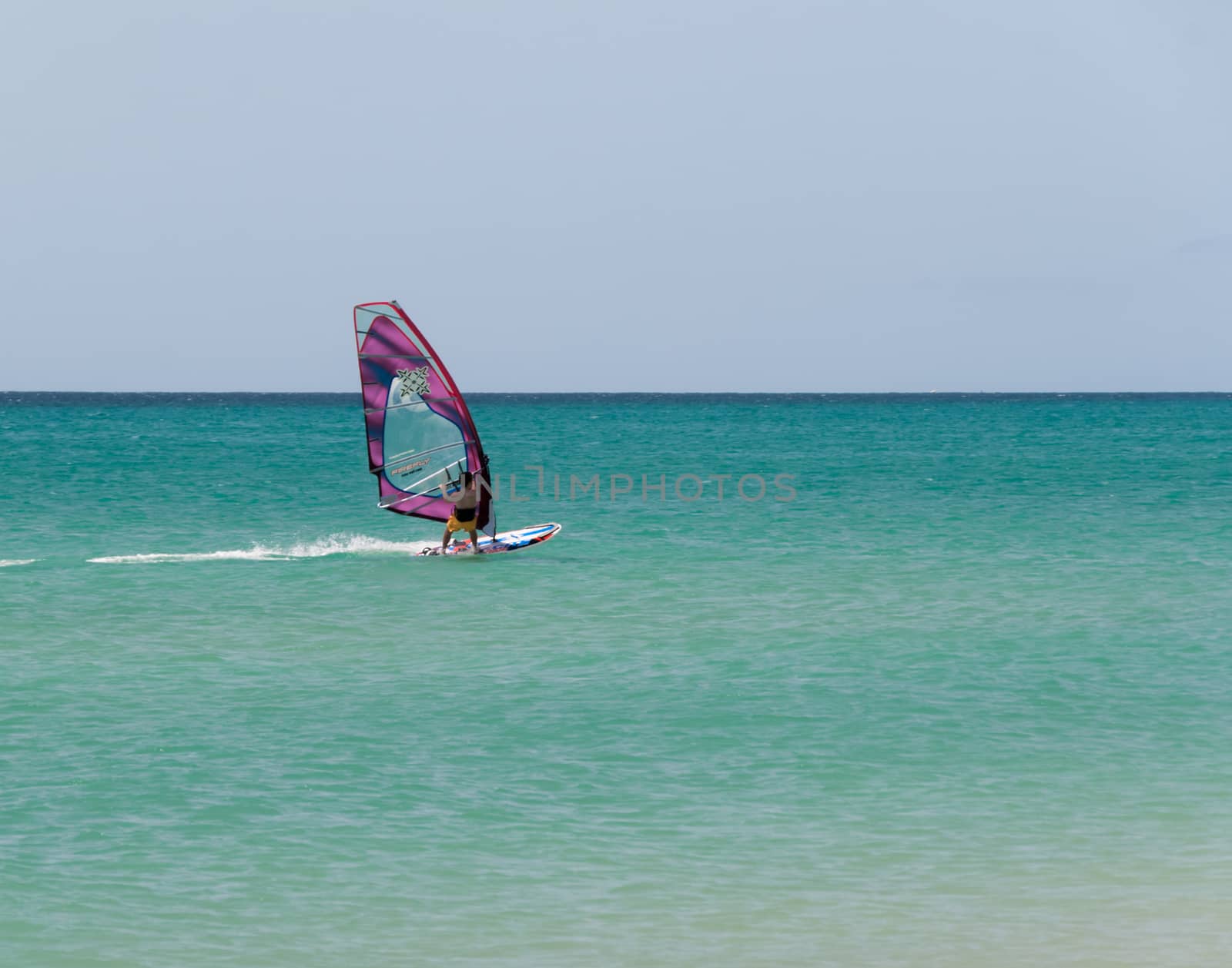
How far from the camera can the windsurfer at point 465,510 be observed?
26.7 metres

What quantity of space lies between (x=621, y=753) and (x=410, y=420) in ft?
49.2

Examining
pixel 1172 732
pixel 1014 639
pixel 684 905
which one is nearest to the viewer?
pixel 684 905

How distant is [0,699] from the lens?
Answer: 48.9ft

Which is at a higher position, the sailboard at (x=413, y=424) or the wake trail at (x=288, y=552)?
the sailboard at (x=413, y=424)

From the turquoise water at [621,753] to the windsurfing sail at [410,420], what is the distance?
61.4 inches

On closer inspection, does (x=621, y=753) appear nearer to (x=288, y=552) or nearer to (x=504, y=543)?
(x=504, y=543)

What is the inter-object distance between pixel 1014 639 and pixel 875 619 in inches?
88.5

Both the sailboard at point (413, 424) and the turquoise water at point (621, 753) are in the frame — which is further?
the sailboard at point (413, 424)

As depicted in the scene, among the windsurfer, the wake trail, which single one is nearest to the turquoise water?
the wake trail

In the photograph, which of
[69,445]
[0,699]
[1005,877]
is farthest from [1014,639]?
[69,445]

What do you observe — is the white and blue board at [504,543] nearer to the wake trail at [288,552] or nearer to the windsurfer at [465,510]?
the windsurfer at [465,510]

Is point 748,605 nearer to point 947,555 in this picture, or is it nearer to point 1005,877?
point 947,555

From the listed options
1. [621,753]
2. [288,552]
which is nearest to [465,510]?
[288,552]

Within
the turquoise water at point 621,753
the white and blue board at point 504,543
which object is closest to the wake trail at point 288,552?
the turquoise water at point 621,753
